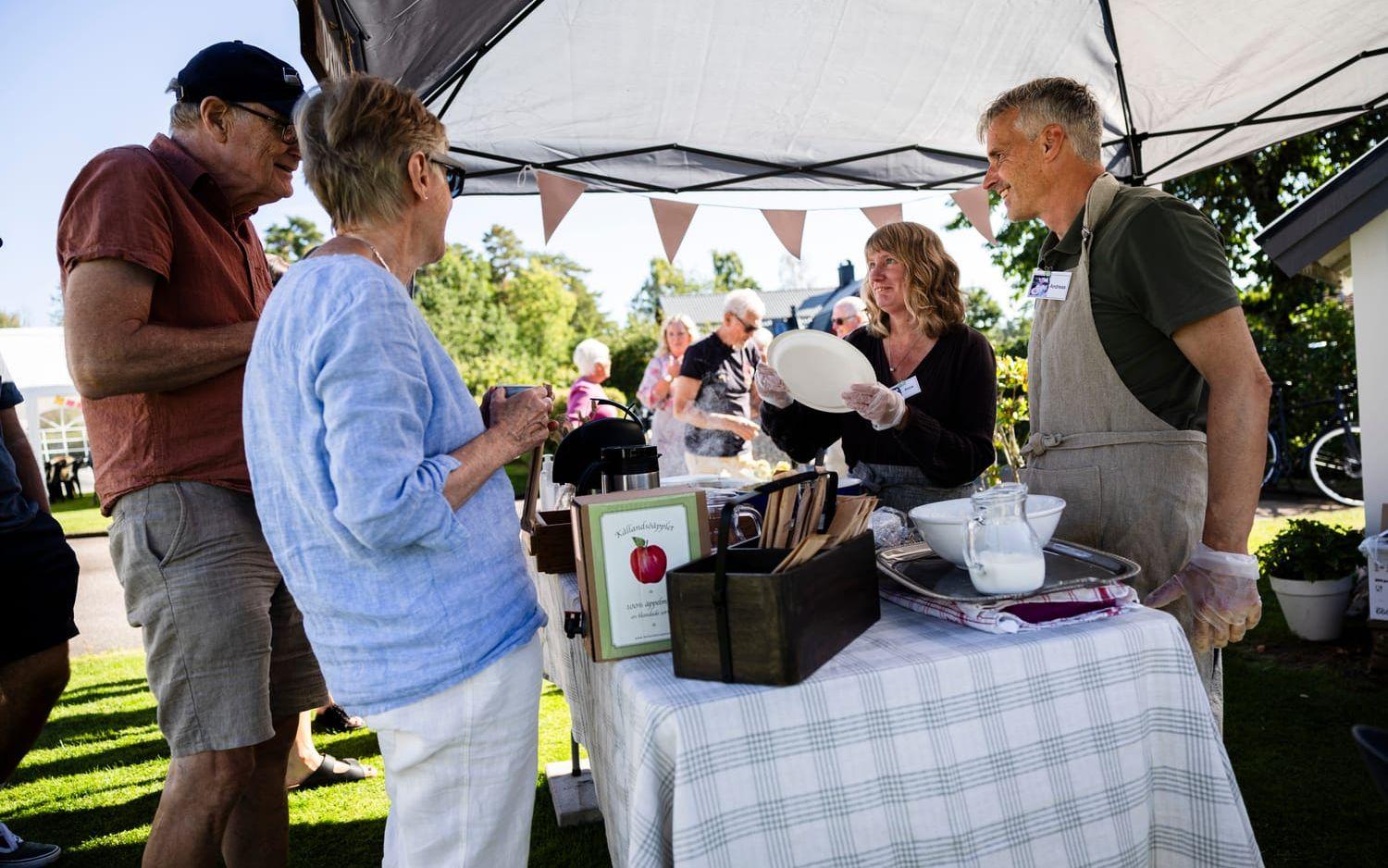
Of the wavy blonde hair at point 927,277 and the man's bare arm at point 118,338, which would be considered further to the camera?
the wavy blonde hair at point 927,277

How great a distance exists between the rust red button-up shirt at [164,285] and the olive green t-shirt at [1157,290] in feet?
5.83

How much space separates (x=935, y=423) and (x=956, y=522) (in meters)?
0.77

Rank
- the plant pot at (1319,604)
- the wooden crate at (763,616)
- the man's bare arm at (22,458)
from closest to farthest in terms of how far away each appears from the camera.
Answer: the wooden crate at (763,616) < the man's bare arm at (22,458) < the plant pot at (1319,604)

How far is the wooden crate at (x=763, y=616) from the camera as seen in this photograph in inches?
41.8

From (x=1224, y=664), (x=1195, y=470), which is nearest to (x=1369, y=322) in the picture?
(x=1224, y=664)

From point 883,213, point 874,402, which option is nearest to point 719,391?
point 883,213

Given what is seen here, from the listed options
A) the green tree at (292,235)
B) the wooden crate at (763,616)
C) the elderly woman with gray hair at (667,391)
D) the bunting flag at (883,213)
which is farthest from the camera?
the green tree at (292,235)

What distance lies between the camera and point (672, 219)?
4301mm

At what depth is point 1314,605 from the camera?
13.8 feet

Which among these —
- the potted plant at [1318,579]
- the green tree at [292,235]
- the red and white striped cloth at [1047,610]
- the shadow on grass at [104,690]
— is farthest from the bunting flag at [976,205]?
the green tree at [292,235]

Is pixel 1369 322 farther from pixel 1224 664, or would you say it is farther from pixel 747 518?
pixel 747 518

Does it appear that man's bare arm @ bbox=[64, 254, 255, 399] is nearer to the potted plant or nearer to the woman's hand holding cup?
the woman's hand holding cup

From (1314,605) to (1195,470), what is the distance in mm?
3399

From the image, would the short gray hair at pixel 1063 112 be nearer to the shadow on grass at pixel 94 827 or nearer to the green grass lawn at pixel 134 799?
the green grass lawn at pixel 134 799
